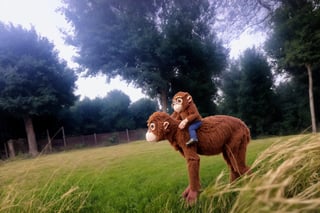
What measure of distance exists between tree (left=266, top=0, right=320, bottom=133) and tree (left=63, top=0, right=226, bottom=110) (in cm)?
384

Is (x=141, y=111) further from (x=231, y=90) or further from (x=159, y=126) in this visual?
(x=159, y=126)

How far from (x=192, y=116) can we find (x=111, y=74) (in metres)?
12.9

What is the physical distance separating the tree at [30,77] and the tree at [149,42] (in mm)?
1430

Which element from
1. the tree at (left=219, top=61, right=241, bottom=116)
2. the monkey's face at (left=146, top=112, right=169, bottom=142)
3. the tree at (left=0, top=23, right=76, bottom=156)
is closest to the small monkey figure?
the monkey's face at (left=146, top=112, right=169, bottom=142)

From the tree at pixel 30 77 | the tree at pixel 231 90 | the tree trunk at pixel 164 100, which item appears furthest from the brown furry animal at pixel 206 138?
the tree at pixel 231 90

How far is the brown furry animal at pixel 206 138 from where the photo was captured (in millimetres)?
1714

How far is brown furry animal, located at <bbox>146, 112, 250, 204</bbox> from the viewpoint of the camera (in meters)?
1.71

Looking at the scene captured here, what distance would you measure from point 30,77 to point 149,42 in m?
5.77

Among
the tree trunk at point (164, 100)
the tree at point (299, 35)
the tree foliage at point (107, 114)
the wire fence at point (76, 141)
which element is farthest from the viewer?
the tree foliage at point (107, 114)

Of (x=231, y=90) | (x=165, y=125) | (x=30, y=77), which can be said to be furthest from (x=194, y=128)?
(x=231, y=90)

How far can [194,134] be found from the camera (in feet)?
5.67

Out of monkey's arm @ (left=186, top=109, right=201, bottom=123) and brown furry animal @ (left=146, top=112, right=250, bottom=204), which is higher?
monkey's arm @ (left=186, top=109, right=201, bottom=123)

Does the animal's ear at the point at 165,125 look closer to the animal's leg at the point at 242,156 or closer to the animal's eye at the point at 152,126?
the animal's eye at the point at 152,126

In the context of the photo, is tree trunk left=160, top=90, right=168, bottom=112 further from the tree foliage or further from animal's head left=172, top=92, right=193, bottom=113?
animal's head left=172, top=92, right=193, bottom=113
